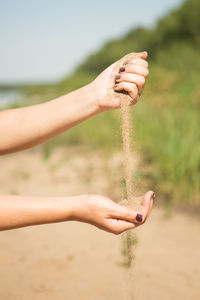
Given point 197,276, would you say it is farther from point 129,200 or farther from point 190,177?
point 190,177

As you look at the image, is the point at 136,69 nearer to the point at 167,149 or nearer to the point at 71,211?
the point at 71,211

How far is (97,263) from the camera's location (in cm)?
216

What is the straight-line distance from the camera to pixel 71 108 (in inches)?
64.2

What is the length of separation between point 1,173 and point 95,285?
2780mm

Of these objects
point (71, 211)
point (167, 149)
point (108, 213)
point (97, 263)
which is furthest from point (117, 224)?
point (167, 149)

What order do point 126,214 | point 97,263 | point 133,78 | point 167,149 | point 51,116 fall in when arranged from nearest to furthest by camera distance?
point 126,214 < point 133,78 < point 51,116 < point 97,263 < point 167,149

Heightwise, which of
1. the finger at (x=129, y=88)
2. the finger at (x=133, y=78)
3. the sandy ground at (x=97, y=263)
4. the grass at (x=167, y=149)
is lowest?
the sandy ground at (x=97, y=263)

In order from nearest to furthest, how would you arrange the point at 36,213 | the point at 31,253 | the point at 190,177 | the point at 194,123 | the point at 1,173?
1. the point at 36,213
2. the point at 31,253
3. the point at 190,177
4. the point at 194,123
5. the point at 1,173

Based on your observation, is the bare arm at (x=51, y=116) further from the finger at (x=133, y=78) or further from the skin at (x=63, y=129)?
the finger at (x=133, y=78)

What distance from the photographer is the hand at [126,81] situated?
1.51 metres

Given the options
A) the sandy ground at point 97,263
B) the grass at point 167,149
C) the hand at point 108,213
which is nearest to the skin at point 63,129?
the hand at point 108,213

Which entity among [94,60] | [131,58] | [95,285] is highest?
[94,60]

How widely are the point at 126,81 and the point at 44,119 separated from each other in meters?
0.41

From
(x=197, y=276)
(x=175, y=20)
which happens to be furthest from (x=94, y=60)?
(x=197, y=276)
